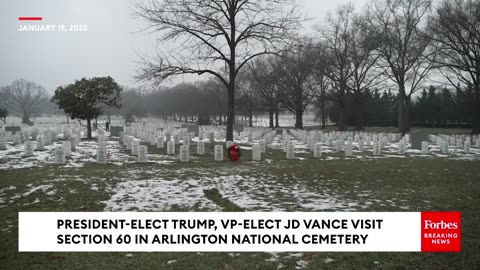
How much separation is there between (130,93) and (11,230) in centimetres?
10666

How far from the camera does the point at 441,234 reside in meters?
4.73

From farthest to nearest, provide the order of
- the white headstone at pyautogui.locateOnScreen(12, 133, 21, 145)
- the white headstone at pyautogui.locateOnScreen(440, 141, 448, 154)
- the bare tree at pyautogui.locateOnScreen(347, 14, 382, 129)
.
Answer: the bare tree at pyautogui.locateOnScreen(347, 14, 382, 129), the white headstone at pyautogui.locateOnScreen(12, 133, 21, 145), the white headstone at pyautogui.locateOnScreen(440, 141, 448, 154)

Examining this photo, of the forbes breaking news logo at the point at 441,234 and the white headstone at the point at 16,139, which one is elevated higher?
the white headstone at the point at 16,139

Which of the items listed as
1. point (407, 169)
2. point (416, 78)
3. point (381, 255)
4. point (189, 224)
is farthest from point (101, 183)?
point (416, 78)

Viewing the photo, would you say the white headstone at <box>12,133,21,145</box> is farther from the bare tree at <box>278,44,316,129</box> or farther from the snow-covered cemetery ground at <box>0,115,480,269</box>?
the bare tree at <box>278,44,316,129</box>

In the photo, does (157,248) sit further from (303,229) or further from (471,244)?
(471,244)

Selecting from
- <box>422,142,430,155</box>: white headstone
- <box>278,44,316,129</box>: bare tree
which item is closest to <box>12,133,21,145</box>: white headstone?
<box>422,142,430,155</box>: white headstone

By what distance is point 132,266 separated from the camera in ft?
13.1

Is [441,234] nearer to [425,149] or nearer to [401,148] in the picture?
[401,148]

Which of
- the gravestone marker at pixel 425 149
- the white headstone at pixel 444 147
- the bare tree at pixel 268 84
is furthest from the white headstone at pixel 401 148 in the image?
the bare tree at pixel 268 84

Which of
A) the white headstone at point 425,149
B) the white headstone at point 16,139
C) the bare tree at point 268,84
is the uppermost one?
the bare tree at point 268,84

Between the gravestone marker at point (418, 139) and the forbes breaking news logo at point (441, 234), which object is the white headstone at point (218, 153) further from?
the gravestone marker at point (418, 139)

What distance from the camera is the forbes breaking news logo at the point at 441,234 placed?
450 centimetres

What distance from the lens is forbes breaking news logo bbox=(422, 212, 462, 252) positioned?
450cm
